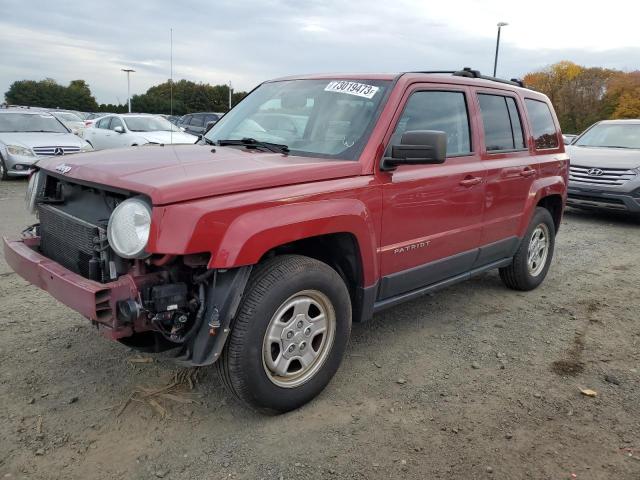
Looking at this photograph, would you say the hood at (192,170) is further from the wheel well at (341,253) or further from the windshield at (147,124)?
the windshield at (147,124)

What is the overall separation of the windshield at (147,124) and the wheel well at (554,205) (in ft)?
34.7

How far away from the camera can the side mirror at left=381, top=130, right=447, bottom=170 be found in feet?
10.3

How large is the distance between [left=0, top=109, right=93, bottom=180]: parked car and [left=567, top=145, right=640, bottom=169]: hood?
390 inches

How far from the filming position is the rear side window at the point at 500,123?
4320 mm

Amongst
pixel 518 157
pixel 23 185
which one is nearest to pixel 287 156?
pixel 518 157

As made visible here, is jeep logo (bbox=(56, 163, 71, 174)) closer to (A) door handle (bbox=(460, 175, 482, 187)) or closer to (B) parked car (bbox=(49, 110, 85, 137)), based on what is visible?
(A) door handle (bbox=(460, 175, 482, 187))

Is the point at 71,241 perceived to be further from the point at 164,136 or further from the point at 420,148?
the point at 164,136

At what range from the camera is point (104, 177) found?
2.76 metres

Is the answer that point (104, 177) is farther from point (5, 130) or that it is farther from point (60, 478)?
point (5, 130)

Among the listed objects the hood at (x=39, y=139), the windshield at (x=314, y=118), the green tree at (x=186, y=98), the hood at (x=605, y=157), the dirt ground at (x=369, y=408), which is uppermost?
the green tree at (x=186, y=98)

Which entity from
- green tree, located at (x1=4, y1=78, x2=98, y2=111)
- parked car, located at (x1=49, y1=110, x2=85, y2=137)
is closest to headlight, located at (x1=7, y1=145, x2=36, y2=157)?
parked car, located at (x1=49, y1=110, x2=85, y2=137)

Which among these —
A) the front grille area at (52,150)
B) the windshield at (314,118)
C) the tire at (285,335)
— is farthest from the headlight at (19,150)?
the tire at (285,335)

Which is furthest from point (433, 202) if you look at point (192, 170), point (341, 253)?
point (192, 170)

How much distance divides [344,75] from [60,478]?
3.00 meters
